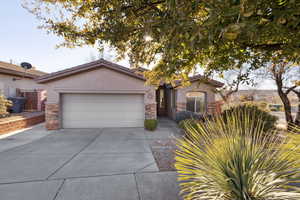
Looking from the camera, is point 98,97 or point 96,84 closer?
point 96,84

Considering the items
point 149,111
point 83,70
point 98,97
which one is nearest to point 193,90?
point 149,111

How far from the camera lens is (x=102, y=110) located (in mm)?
8180

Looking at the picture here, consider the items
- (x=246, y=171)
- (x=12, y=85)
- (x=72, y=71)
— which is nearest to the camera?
(x=246, y=171)

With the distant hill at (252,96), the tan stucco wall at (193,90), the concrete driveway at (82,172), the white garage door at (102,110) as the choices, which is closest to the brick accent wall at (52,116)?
the white garage door at (102,110)

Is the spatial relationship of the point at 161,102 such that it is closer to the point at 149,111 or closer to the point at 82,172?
the point at 149,111

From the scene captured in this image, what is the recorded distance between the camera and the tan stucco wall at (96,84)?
24.9 feet

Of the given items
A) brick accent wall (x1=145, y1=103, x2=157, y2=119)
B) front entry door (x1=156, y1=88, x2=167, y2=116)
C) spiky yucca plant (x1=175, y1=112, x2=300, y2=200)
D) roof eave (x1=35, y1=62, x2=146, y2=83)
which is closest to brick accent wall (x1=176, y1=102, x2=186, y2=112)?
brick accent wall (x1=145, y1=103, x2=157, y2=119)

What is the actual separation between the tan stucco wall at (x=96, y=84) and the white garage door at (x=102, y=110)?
0.49m

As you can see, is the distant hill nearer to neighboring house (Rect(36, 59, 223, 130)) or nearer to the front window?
the front window

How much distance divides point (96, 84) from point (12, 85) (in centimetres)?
972

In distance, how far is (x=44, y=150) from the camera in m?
4.77

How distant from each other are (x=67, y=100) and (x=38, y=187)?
6.10 metres

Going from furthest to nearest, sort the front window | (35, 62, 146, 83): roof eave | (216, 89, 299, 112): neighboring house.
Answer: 1. the front window
2. (216, 89, 299, 112): neighboring house
3. (35, 62, 146, 83): roof eave

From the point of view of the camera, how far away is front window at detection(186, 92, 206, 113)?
10.3 meters
